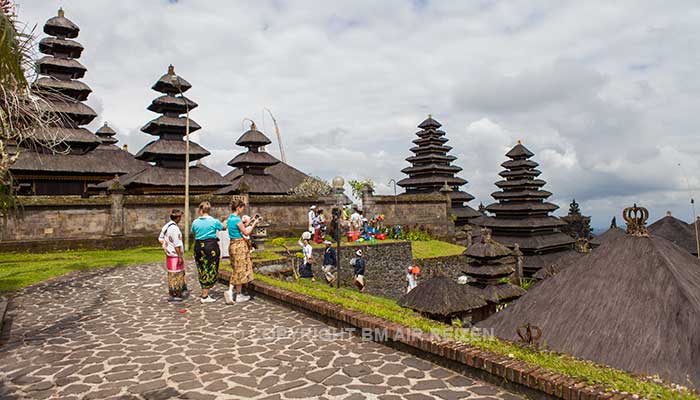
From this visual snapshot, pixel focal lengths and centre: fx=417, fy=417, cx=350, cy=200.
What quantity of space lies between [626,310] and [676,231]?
17.5 m

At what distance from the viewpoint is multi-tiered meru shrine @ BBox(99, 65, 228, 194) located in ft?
83.2

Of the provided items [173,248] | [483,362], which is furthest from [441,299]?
[173,248]

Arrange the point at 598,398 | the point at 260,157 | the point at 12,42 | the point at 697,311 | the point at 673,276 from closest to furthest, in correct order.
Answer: the point at 598,398 → the point at 697,311 → the point at 673,276 → the point at 12,42 → the point at 260,157

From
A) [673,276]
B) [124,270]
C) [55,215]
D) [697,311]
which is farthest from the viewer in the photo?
[55,215]

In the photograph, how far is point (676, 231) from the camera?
17.9m

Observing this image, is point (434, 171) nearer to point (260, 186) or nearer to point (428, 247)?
point (428, 247)

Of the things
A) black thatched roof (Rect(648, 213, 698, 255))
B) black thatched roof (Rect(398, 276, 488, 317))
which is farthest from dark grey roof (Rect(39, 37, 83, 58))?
black thatched roof (Rect(648, 213, 698, 255))

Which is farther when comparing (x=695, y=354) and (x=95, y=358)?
(x=95, y=358)

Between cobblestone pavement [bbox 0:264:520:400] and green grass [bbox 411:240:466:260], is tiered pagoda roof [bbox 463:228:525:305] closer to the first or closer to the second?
cobblestone pavement [bbox 0:264:520:400]

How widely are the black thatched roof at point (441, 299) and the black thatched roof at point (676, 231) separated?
13234mm

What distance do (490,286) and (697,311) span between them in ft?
33.3

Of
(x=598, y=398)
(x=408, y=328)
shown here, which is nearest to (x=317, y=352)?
(x=408, y=328)

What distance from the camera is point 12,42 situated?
4.89m

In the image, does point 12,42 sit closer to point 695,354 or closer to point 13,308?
point 13,308
